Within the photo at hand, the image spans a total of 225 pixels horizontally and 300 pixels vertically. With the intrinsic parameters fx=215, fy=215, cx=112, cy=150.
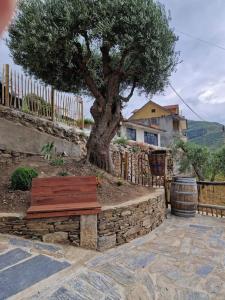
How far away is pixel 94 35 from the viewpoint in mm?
4109

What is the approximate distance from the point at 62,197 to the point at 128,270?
131cm

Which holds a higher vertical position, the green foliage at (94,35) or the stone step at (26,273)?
the green foliage at (94,35)

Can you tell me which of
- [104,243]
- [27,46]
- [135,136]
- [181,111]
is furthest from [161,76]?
[181,111]

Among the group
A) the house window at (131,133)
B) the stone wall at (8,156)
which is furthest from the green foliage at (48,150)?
the house window at (131,133)

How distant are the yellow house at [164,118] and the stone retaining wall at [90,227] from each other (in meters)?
19.5

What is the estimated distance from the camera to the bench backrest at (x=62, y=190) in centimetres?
303

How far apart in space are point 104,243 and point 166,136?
2097 cm

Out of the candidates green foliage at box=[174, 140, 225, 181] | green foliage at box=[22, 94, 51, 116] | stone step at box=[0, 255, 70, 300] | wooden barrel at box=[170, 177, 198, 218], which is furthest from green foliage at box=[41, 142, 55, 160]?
green foliage at box=[174, 140, 225, 181]

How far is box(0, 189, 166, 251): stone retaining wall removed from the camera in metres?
2.78

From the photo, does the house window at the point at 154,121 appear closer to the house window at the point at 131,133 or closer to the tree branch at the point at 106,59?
the house window at the point at 131,133

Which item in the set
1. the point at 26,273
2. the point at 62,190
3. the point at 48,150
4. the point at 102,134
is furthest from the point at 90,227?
the point at 48,150

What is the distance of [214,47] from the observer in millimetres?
7492

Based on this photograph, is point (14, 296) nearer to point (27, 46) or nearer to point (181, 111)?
point (27, 46)

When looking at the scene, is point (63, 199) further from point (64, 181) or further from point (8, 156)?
point (8, 156)
